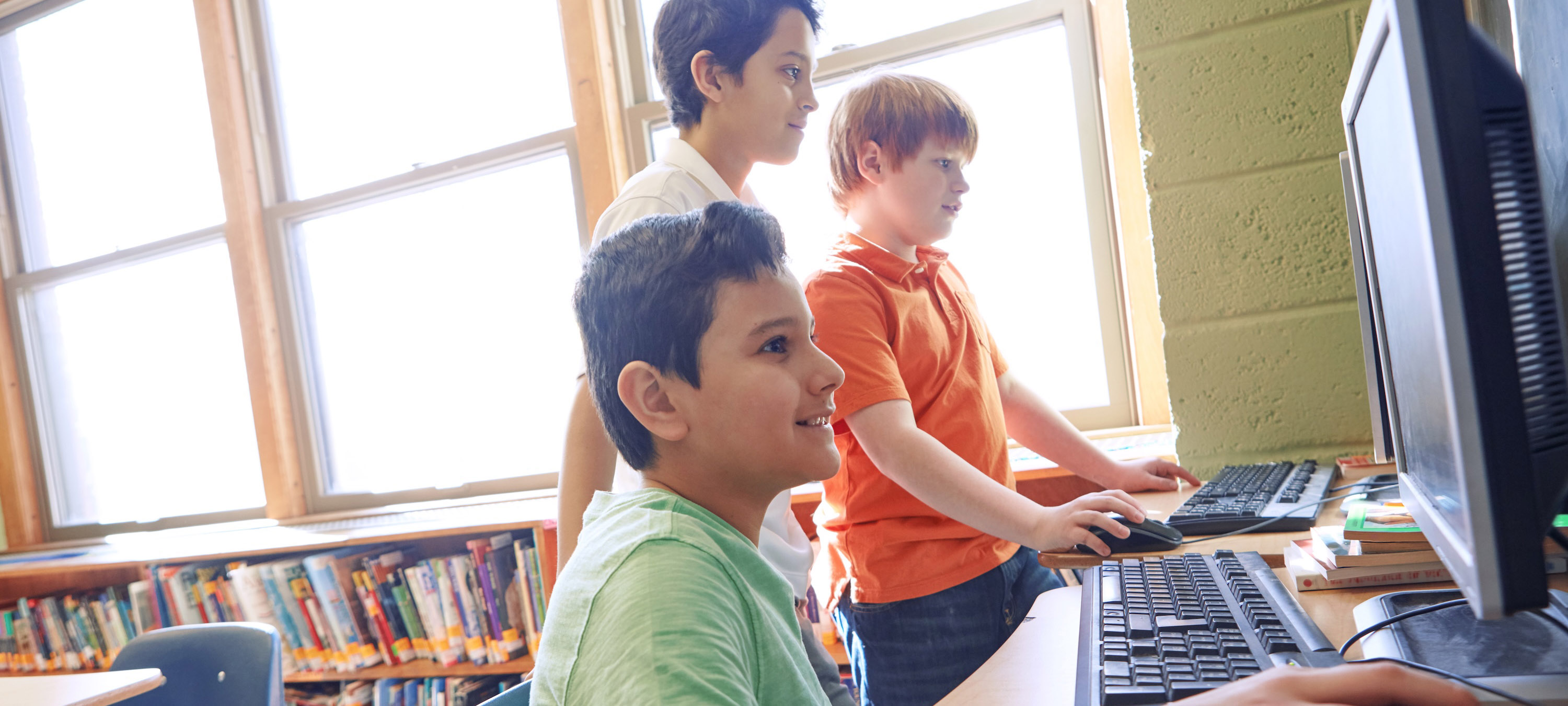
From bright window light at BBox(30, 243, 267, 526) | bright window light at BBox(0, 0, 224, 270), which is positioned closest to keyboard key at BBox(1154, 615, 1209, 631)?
bright window light at BBox(30, 243, 267, 526)

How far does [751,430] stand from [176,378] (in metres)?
3.59

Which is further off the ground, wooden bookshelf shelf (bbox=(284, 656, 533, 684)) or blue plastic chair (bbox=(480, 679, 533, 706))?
blue plastic chair (bbox=(480, 679, 533, 706))

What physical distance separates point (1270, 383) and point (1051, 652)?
1.16 meters

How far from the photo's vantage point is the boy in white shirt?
4.13 ft

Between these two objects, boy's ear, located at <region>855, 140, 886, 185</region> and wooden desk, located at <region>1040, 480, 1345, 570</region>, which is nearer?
wooden desk, located at <region>1040, 480, 1345, 570</region>

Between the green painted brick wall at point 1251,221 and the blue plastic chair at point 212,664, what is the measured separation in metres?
1.87

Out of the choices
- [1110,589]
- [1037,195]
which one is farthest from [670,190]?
[1037,195]

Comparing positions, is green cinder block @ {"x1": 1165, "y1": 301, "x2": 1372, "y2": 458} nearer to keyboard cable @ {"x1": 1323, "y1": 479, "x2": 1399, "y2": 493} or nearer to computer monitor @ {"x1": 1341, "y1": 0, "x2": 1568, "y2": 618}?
keyboard cable @ {"x1": 1323, "y1": 479, "x2": 1399, "y2": 493}

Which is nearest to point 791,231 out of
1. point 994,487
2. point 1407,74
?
point 994,487

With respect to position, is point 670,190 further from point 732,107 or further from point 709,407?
point 709,407

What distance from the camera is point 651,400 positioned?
81 cm

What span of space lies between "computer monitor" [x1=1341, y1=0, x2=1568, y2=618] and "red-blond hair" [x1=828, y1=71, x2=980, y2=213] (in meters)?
0.83

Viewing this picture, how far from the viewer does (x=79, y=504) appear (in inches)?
150

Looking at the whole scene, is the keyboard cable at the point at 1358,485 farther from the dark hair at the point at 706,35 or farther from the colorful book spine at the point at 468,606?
the colorful book spine at the point at 468,606
